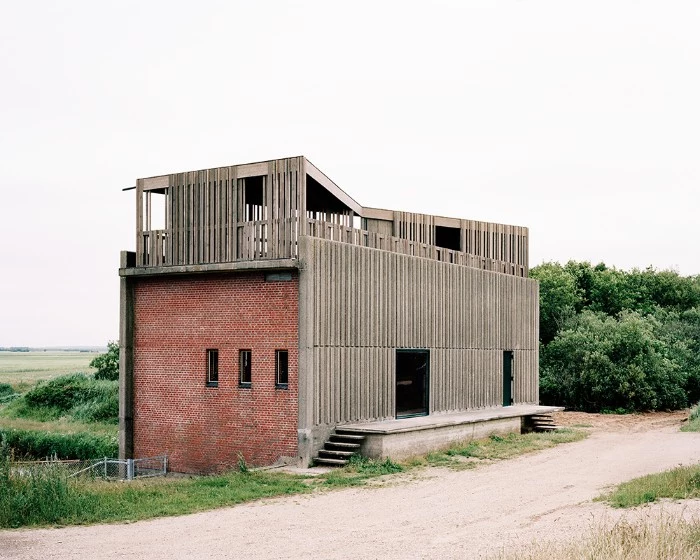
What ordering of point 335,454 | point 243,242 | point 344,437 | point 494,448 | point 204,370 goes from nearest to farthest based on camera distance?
point 335,454 → point 344,437 → point 243,242 → point 204,370 → point 494,448

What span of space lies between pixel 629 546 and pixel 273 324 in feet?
37.5

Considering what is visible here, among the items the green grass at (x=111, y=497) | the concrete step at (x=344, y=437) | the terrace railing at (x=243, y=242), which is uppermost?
the terrace railing at (x=243, y=242)

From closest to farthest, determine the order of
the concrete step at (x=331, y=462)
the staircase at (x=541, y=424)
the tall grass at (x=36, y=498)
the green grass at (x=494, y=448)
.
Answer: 1. the tall grass at (x=36, y=498)
2. the concrete step at (x=331, y=462)
3. the green grass at (x=494, y=448)
4. the staircase at (x=541, y=424)

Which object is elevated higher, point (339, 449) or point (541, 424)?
point (339, 449)

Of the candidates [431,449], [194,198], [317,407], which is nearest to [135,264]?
[194,198]

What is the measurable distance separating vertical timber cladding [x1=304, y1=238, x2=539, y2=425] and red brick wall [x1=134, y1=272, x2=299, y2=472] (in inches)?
36.8

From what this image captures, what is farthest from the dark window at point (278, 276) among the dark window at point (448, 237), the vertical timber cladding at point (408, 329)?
the dark window at point (448, 237)

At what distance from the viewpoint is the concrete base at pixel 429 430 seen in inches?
765

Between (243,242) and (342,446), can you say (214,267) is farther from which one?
(342,446)

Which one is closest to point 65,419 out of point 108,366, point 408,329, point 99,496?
point 108,366

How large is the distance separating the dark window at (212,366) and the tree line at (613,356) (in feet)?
67.0

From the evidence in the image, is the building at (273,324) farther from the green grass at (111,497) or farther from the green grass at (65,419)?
the green grass at (65,419)

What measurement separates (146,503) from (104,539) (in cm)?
247

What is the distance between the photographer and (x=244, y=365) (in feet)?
67.5
